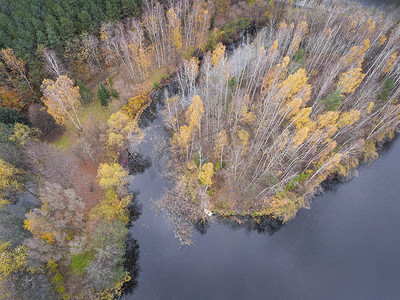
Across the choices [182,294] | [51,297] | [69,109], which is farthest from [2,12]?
[182,294]

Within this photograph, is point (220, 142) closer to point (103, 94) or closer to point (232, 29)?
point (103, 94)

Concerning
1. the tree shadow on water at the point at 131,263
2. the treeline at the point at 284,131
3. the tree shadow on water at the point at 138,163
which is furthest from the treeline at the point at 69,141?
the treeline at the point at 284,131

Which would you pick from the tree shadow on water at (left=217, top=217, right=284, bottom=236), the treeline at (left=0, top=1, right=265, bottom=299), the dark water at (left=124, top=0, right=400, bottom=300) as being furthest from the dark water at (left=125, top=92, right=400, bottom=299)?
the treeline at (left=0, top=1, right=265, bottom=299)

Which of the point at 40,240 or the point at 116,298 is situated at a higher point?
the point at 40,240

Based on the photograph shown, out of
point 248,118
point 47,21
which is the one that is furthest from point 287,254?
point 47,21

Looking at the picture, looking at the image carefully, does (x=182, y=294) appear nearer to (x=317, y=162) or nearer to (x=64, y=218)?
(x=64, y=218)

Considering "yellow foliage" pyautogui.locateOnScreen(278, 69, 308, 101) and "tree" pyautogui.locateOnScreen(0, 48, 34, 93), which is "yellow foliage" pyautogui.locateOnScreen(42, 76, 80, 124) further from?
"yellow foliage" pyautogui.locateOnScreen(278, 69, 308, 101)
